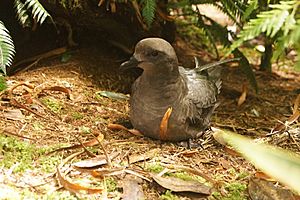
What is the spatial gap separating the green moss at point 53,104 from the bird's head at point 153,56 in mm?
535

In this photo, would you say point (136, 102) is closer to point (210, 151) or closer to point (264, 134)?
point (210, 151)

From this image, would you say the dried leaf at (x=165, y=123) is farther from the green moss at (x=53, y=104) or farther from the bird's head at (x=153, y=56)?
the green moss at (x=53, y=104)

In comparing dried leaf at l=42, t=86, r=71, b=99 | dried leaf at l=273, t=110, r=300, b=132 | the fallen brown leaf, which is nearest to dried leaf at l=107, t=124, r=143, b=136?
dried leaf at l=42, t=86, r=71, b=99

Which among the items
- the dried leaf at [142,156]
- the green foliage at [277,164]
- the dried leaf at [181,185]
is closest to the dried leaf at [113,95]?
the dried leaf at [142,156]

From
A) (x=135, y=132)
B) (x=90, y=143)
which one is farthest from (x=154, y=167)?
(x=135, y=132)

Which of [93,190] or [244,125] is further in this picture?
[244,125]

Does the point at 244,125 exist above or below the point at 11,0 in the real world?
below

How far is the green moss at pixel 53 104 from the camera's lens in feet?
10.1

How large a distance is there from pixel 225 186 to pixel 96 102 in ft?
4.01

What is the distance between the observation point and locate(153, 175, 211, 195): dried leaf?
7.70ft

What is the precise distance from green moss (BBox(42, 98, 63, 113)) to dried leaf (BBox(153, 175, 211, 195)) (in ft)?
3.20

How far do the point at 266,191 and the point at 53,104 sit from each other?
1466mm

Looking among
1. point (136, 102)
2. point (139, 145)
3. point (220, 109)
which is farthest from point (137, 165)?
point (220, 109)

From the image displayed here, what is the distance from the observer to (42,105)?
3055 millimetres
